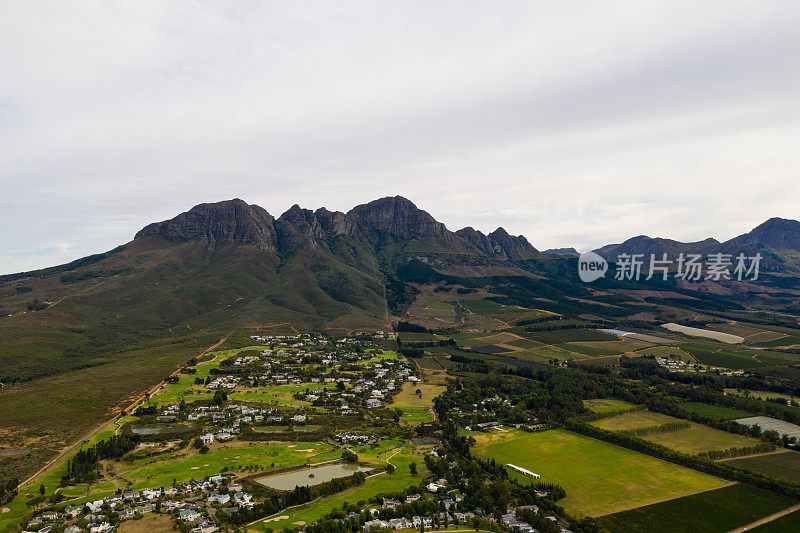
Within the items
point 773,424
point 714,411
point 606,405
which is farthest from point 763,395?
point 606,405

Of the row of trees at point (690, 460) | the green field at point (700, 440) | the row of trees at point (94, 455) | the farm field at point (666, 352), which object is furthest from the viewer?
the farm field at point (666, 352)

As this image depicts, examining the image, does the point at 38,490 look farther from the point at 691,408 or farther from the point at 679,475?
the point at 691,408

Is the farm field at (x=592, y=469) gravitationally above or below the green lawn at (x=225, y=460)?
below

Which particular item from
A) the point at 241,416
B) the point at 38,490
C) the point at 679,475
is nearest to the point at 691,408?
the point at 679,475

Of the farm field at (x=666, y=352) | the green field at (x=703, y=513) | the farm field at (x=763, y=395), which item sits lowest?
the farm field at (x=763, y=395)

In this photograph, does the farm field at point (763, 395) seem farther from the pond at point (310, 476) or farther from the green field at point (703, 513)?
the pond at point (310, 476)

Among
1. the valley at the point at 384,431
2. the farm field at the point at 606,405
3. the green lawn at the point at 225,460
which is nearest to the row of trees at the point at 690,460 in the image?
the valley at the point at 384,431
